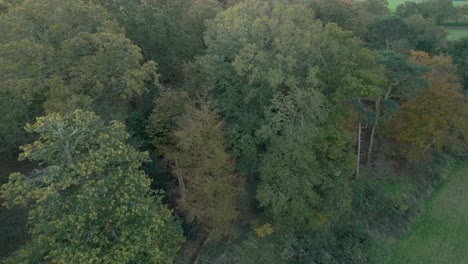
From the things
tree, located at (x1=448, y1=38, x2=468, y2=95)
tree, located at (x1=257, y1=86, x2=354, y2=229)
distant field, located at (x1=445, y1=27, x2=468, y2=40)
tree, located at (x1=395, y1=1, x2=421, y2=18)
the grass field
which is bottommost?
the grass field

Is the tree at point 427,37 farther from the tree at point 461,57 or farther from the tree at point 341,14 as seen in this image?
the tree at point 341,14

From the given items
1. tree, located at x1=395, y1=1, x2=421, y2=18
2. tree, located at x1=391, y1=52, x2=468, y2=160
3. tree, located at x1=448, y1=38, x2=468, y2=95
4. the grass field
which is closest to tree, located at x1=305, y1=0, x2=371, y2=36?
tree, located at x1=391, y1=52, x2=468, y2=160

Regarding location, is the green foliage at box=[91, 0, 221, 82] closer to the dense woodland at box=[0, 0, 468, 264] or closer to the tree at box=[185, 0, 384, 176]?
the dense woodland at box=[0, 0, 468, 264]

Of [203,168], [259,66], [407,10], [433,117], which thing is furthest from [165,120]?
[407,10]

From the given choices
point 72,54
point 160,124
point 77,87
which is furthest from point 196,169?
point 72,54

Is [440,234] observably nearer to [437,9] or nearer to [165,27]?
[165,27]

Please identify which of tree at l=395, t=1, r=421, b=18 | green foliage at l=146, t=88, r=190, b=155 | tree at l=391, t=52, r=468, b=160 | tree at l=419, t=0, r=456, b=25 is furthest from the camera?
tree at l=419, t=0, r=456, b=25

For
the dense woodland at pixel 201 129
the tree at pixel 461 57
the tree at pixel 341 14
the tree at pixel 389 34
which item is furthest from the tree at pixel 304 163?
the tree at pixel 461 57
